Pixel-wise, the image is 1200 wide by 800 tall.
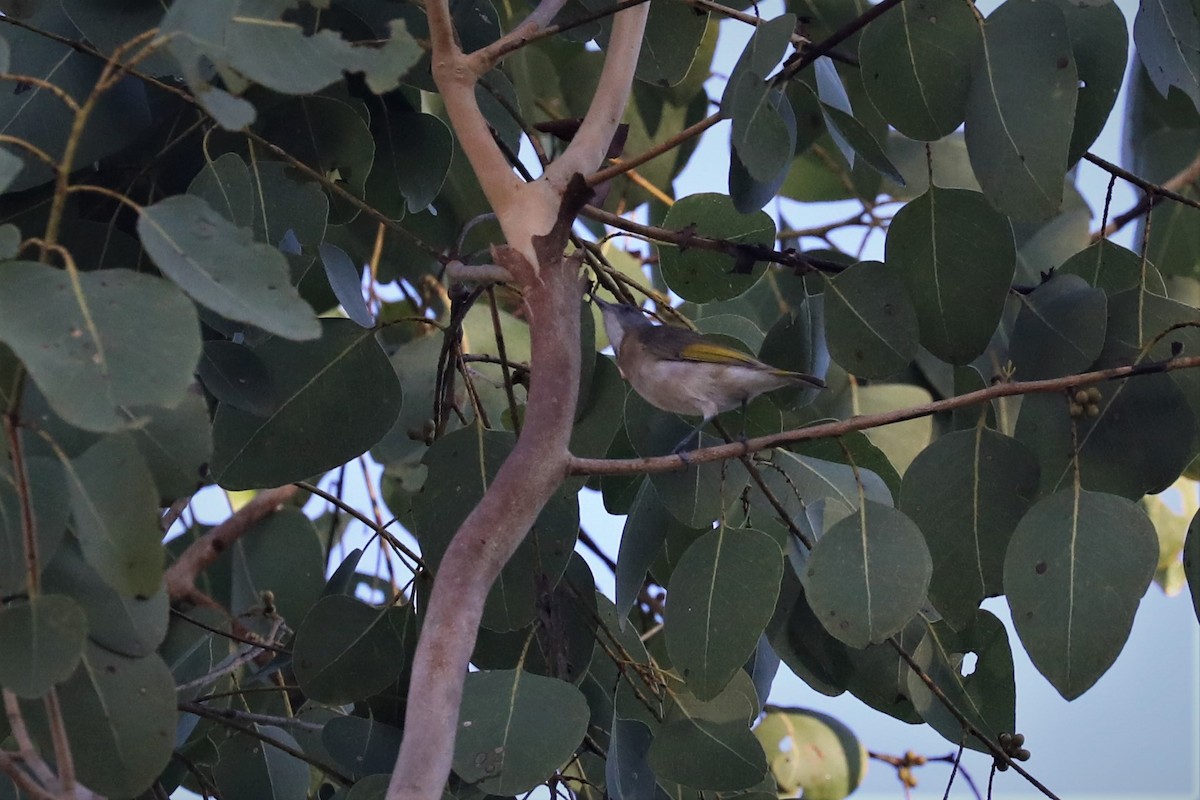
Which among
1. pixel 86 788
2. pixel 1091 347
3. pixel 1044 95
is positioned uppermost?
pixel 1044 95

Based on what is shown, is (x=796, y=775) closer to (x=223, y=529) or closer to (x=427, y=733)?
(x=223, y=529)

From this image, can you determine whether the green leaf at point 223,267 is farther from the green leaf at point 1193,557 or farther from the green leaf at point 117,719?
the green leaf at point 1193,557

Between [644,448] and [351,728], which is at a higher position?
[644,448]

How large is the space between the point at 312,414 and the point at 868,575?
84 cm

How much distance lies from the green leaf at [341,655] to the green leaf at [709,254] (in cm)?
75

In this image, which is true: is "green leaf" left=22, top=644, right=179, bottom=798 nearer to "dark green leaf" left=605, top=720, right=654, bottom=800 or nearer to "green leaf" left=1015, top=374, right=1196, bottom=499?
"dark green leaf" left=605, top=720, right=654, bottom=800

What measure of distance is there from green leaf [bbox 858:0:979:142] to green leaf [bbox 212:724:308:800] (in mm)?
1373

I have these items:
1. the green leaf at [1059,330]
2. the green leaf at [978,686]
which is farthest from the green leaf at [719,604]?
the green leaf at [1059,330]

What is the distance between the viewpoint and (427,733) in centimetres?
117

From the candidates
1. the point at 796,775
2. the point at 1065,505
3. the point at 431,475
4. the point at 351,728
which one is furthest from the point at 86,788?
the point at 796,775

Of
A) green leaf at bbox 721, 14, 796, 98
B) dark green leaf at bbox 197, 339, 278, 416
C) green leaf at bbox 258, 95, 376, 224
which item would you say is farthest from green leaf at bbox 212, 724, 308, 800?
green leaf at bbox 721, 14, 796, 98

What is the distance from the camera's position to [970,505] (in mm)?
1785

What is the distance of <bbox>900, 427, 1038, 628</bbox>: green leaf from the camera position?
177cm

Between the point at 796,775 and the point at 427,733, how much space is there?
7.60 feet
